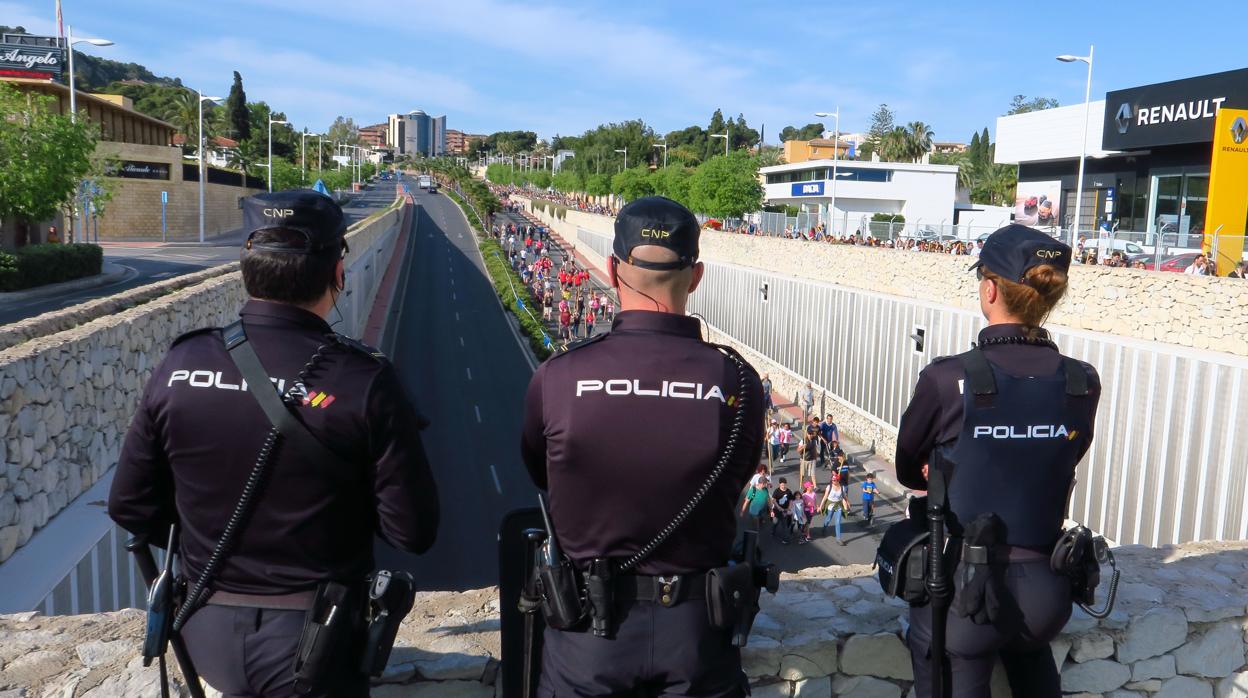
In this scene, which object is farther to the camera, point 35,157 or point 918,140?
point 918,140

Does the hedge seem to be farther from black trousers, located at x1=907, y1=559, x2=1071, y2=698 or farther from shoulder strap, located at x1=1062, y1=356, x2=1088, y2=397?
shoulder strap, located at x1=1062, y1=356, x2=1088, y2=397

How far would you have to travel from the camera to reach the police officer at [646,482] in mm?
2303

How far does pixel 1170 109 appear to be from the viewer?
3650cm

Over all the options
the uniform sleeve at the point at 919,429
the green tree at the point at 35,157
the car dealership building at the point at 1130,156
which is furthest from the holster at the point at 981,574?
the green tree at the point at 35,157

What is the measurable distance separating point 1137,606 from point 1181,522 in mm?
12290

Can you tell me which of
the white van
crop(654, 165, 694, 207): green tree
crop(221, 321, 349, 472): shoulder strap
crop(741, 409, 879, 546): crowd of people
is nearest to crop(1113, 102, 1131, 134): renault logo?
the white van

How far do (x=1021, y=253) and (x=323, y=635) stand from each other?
91.1 inches

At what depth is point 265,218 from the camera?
7.99 feet

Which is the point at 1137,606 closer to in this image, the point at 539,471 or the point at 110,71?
the point at 539,471

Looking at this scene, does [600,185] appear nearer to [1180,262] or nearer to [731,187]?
[731,187]

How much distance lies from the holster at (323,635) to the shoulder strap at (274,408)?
1.05 feet

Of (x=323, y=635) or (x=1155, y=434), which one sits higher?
(x=323, y=635)

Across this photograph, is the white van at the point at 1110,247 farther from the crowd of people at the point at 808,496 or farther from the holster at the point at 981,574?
the holster at the point at 981,574

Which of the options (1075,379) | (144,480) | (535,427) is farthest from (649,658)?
(1075,379)
